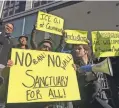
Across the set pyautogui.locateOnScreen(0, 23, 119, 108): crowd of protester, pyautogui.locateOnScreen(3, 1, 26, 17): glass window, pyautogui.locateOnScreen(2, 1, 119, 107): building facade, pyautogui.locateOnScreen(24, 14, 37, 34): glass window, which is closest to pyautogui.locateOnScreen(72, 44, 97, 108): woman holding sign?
pyautogui.locateOnScreen(0, 23, 119, 108): crowd of protester

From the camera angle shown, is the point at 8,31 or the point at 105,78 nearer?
the point at 8,31

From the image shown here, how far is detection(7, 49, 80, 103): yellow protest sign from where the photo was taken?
368 cm

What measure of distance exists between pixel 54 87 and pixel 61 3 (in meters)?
12.8

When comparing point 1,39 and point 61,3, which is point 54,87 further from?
point 61,3

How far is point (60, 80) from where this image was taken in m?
4.03

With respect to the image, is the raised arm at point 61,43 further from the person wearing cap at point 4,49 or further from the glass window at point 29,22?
the glass window at point 29,22

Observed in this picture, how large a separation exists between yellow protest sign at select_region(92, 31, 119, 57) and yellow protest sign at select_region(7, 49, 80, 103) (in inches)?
37.0

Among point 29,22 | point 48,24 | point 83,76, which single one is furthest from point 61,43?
point 29,22

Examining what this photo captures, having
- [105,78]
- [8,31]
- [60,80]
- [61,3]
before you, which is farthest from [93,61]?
[61,3]

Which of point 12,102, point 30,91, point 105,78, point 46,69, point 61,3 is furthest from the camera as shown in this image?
point 61,3

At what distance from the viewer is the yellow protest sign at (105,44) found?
4998 millimetres

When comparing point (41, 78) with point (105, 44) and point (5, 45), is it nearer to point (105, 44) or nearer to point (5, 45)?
point (5, 45)

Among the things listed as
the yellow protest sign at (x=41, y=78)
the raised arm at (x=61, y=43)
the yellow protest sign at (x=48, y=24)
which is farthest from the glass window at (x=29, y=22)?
the yellow protest sign at (x=41, y=78)

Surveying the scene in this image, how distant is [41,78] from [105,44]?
1679 millimetres
